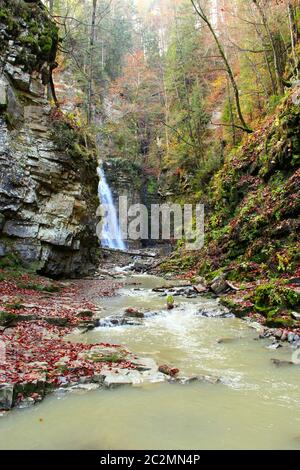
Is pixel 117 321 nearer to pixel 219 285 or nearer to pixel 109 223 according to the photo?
pixel 219 285

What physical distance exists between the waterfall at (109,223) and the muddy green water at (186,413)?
23.1 meters

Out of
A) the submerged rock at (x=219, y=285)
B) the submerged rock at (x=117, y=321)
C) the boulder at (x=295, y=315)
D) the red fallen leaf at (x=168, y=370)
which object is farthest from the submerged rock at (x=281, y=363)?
the submerged rock at (x=219, y=285)

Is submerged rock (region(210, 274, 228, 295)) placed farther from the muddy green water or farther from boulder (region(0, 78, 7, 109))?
boulder (region(0, 78, 7, 109))

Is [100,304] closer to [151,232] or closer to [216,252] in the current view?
[216,252]

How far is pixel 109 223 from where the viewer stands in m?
31.1

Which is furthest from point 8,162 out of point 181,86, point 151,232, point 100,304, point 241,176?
point 181,86

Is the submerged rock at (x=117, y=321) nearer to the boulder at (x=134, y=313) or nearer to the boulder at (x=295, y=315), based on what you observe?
the boulder at (x=134, y=313)

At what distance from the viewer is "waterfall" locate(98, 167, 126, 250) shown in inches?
1167

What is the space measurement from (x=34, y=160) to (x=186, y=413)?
38.5 ft

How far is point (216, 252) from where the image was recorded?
15.2 metres

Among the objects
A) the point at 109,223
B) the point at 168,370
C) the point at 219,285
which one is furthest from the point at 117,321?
the point at 109,223

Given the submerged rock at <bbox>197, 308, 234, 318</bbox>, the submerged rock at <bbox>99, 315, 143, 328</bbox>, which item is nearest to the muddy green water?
the submerged rock at <bbox>99, 315, 143, 328</bbox>

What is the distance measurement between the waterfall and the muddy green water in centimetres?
2308

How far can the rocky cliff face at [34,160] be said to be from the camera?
1273 centimetres
